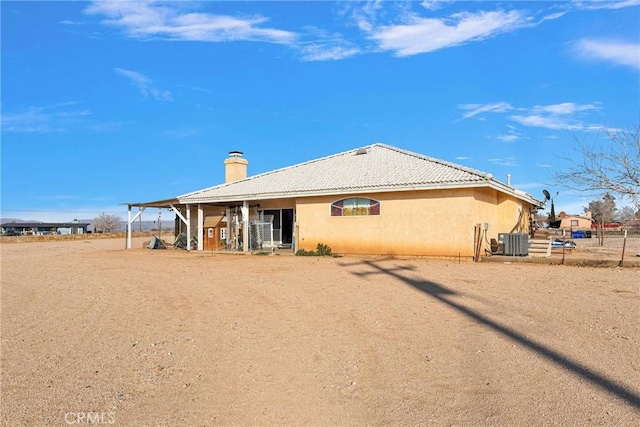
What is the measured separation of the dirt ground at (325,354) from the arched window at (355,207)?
763 cm

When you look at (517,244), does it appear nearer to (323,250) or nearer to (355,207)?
(355,207)

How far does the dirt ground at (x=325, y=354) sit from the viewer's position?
13.3 ft

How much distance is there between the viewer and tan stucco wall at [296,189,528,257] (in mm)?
16531

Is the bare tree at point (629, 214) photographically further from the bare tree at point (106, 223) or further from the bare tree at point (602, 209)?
the bare tree at point (106, 223)

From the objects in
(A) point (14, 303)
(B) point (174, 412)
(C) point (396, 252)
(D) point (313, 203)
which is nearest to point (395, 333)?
(B) point (174, 412)

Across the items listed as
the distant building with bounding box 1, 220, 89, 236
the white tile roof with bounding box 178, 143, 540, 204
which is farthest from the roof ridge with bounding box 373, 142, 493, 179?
the distant building with bounding box 1, 220, 89, 236

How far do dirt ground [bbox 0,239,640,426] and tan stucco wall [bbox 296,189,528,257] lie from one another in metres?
5.69

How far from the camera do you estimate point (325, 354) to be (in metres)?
5.66

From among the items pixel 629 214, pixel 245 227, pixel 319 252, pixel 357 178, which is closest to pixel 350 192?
pixel 357 178

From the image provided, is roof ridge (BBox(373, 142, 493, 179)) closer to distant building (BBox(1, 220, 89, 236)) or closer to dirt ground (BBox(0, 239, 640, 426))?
dirt ground (BBox(0, 239, 640, 426))

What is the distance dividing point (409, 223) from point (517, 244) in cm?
377

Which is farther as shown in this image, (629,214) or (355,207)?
(629,214)

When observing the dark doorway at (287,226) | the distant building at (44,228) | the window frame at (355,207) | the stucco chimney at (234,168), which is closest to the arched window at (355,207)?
the window frame at (355,207)

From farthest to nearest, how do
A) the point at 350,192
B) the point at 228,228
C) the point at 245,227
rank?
the point at 228,228 < the point at 245,227 < the point at 350,192
